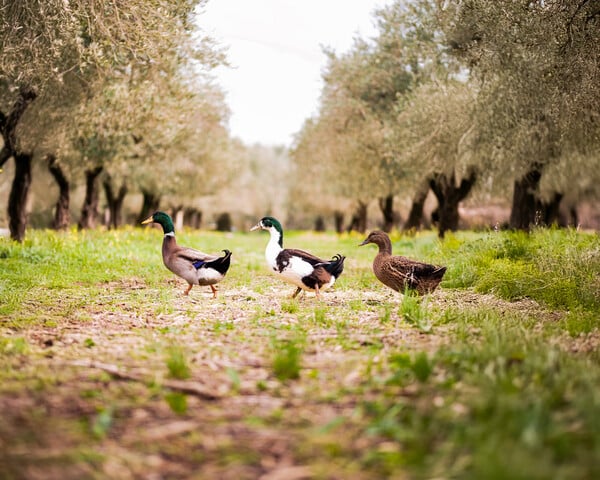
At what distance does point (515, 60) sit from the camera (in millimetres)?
12211

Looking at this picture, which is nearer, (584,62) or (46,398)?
→ (46,398)

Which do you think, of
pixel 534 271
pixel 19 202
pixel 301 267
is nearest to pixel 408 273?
pixel 301 267

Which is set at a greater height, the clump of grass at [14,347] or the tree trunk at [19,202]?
the tree trunk at [19,202]

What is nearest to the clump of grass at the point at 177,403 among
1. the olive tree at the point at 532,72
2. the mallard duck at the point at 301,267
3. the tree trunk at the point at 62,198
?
the mallard duck at the point at 301,267

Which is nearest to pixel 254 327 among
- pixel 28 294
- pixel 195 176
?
pixel 28 294

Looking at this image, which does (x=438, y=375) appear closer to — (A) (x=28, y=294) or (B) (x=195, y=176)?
(A) (x=28, y=294)

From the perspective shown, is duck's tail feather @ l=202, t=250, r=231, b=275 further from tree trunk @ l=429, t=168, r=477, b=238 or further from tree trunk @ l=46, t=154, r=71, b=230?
tree trunk @ l=46, t=154, r=71, b=230

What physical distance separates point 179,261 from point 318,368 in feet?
16.4

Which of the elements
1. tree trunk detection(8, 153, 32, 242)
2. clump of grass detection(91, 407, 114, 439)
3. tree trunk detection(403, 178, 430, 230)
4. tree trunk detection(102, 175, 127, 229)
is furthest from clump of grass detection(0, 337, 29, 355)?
tree trunk detection(102, 175, 127, 229)

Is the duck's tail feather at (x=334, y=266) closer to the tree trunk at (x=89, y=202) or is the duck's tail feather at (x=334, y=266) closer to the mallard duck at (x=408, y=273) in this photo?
the mallard duck at (x=408, y=273)

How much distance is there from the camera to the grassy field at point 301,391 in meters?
2.98

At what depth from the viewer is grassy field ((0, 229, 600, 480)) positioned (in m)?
2.98

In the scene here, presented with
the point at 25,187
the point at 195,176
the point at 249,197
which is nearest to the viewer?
the point at 25,187

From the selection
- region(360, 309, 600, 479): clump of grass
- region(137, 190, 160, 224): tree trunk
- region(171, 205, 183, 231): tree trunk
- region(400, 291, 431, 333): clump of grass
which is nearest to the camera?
region(360, 309, 600, 479): clump of grass
